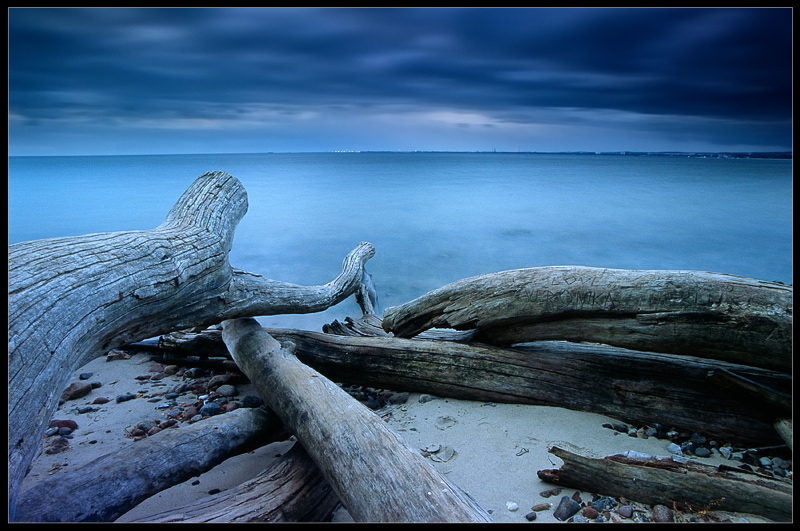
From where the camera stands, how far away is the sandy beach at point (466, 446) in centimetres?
214

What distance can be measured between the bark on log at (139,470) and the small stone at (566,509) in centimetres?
164

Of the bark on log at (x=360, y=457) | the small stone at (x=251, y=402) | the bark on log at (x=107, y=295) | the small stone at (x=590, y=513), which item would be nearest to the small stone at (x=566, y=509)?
the small stone at (x=590, y=513)

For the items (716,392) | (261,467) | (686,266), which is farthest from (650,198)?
(261,467)

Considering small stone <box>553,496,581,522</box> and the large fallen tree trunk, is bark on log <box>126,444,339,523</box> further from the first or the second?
the large fallen tree trunk

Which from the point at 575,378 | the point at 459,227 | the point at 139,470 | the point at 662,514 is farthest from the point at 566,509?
the point at 459,227

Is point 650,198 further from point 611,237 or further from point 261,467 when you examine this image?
point 261,467

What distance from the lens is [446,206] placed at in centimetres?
1859

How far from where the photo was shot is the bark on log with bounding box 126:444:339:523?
183 cm

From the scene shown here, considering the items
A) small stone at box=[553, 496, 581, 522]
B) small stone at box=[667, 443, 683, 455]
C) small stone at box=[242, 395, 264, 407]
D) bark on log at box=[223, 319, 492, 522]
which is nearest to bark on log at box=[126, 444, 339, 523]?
bark on log at box=[223, 319, 492, 522]

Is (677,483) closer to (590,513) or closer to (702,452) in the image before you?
(590,513)

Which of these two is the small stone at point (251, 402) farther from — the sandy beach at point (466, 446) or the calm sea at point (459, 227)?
the calm sea at point (459, 227)

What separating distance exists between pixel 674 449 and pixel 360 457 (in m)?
1.69

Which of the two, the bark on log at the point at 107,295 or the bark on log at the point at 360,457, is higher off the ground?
the bark on log at the point at 107,295

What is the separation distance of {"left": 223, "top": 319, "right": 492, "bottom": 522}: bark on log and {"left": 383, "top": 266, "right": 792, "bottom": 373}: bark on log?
1.16 m
